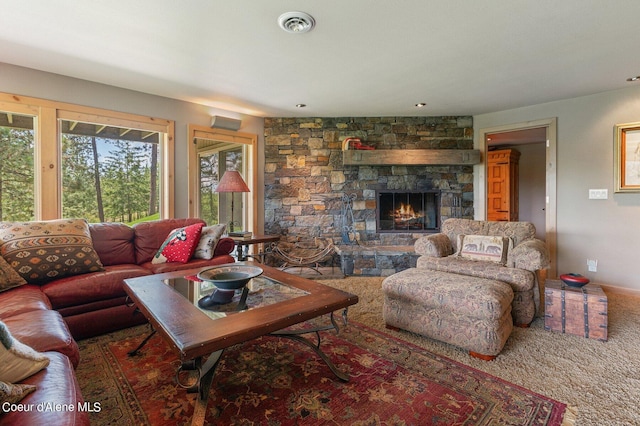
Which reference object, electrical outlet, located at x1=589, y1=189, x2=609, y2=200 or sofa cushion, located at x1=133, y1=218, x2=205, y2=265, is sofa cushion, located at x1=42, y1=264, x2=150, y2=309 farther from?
electrical outlet, located at x1=589, y1=189, x2=609, y2=200

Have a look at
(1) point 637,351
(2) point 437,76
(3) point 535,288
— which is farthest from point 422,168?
(1) point 637,351

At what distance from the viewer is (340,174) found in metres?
4.44

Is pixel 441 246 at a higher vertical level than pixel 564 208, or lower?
lower

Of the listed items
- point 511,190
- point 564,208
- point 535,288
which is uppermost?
point 511,190

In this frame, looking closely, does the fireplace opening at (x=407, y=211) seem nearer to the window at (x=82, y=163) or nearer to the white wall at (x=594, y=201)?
the white wall at (x=594, y=201)

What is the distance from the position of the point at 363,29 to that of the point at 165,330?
7.38 feet

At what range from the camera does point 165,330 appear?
1232 millimetres

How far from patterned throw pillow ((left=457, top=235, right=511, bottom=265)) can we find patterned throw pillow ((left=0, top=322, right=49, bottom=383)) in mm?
3047

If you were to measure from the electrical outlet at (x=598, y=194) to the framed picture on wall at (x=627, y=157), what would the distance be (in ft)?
0.36

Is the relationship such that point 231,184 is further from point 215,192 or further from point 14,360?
point 14,360

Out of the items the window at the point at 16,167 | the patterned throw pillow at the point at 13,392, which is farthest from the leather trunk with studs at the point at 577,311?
the window at the point at 16,167

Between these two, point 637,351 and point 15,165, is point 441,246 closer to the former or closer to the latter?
point 637,351

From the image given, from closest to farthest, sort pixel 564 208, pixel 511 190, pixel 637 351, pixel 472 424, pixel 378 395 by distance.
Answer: pixel 472 424
pixel 378 395
pixel 637 351
pixel 564 208
pixel 511 190

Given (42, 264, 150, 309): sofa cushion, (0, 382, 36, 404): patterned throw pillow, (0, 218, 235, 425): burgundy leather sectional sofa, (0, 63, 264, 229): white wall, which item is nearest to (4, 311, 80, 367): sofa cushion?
(0, 218, 235, 425): burgundy leather sectional sofa
